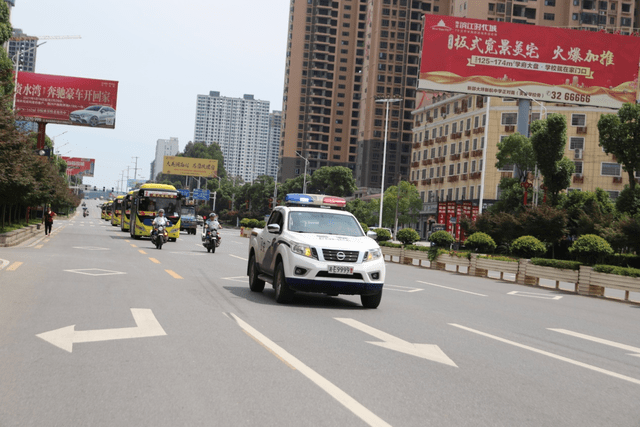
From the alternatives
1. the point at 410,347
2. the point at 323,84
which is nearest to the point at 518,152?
the point at 410,347

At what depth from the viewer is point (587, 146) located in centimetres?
7806

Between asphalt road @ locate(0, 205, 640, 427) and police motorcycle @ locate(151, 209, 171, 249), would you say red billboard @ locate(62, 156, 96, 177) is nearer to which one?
police motorcycle @ locate(151, 209, 171, 249)

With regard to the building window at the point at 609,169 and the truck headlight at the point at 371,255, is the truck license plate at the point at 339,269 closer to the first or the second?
the truck headlight at the point at 371,255

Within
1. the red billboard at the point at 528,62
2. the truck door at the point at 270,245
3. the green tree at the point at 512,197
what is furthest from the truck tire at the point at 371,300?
the green tree at the point at 512,197

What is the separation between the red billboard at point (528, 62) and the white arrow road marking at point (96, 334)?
37092 millimetres

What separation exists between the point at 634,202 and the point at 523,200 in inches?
612

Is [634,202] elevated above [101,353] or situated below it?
above

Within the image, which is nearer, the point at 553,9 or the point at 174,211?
the point at 174,211

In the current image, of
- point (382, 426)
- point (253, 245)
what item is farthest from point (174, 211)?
point (382, 426)

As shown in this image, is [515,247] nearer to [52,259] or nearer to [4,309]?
[52,259]

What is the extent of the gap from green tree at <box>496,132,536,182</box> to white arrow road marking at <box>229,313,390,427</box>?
→ 47453 mm

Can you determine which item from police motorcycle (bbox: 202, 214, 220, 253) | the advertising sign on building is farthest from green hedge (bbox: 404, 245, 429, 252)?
the advertising sign on building

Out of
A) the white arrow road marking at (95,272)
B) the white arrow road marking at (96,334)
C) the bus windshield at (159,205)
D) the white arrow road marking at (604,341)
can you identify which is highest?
the bus windshield at (159,205)

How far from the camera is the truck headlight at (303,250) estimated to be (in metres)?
12.6
